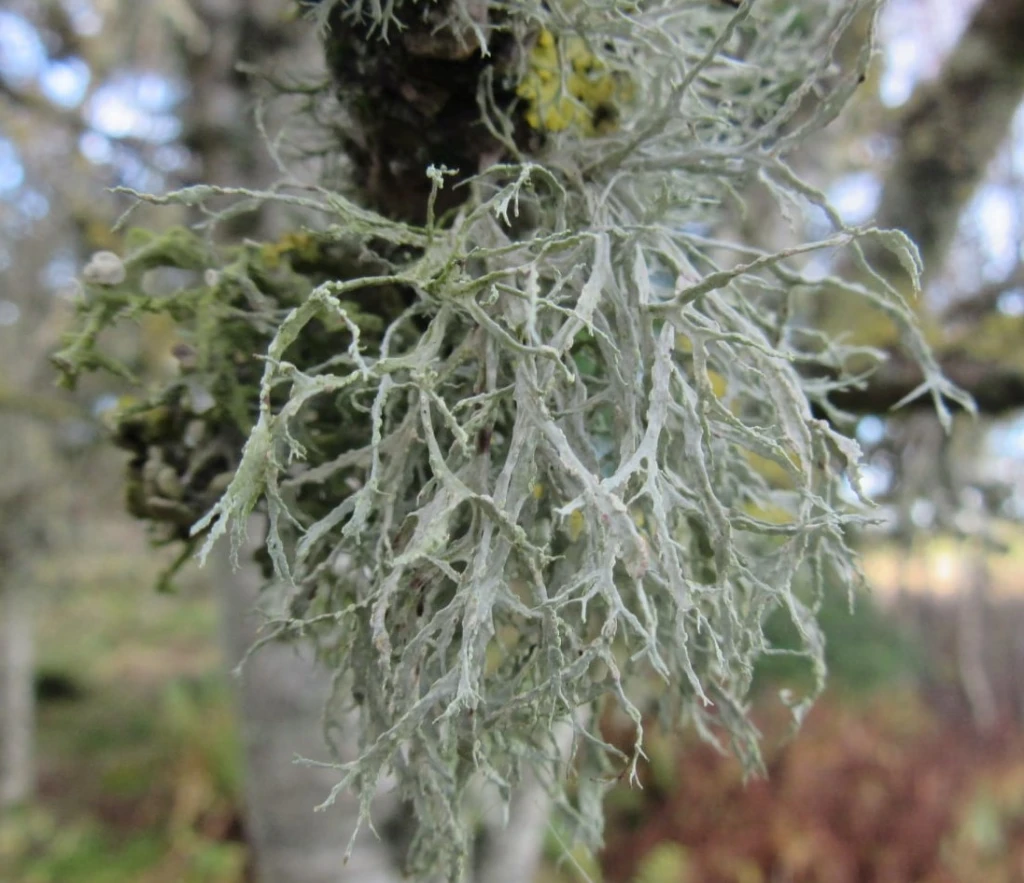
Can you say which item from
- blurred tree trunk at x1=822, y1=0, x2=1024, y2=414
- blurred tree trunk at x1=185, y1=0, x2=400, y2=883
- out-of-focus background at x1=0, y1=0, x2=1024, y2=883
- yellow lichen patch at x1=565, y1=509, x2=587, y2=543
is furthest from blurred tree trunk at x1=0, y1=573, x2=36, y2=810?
yellow lichen patch at x1=565, y1=509, x2=587, y2=543

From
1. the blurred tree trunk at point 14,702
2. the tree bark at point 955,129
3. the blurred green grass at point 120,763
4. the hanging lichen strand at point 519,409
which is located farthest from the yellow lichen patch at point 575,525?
the blurred tree trunk at point 14,702

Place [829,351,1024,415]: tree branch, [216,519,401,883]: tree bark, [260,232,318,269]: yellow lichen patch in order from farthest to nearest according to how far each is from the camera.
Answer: [216,519,401,883]: tree bark
[829,351,1024,415]: tree branch
[260,232,318,269]: yellow lichen patch

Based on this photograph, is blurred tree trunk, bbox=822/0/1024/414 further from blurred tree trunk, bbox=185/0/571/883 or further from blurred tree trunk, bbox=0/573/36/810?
blurred tree trunk, bbox=0/573/36/810

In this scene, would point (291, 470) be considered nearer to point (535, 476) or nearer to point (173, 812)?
point (535, 476)

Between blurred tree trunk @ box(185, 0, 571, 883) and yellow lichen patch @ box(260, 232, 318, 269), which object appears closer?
yellow lichen patch @ box(260, 232, 318, 269)

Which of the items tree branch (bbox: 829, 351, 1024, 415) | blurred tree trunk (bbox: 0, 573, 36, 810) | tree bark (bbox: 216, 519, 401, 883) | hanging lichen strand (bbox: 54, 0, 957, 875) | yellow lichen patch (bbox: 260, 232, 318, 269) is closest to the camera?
hanging lichen strand (bbox: 54, 0, 957, 875)

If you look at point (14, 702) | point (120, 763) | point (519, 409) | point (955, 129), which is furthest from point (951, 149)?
point (120, 763)

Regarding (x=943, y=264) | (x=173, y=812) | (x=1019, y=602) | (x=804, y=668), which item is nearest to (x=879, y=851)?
(x=804, y=668)
